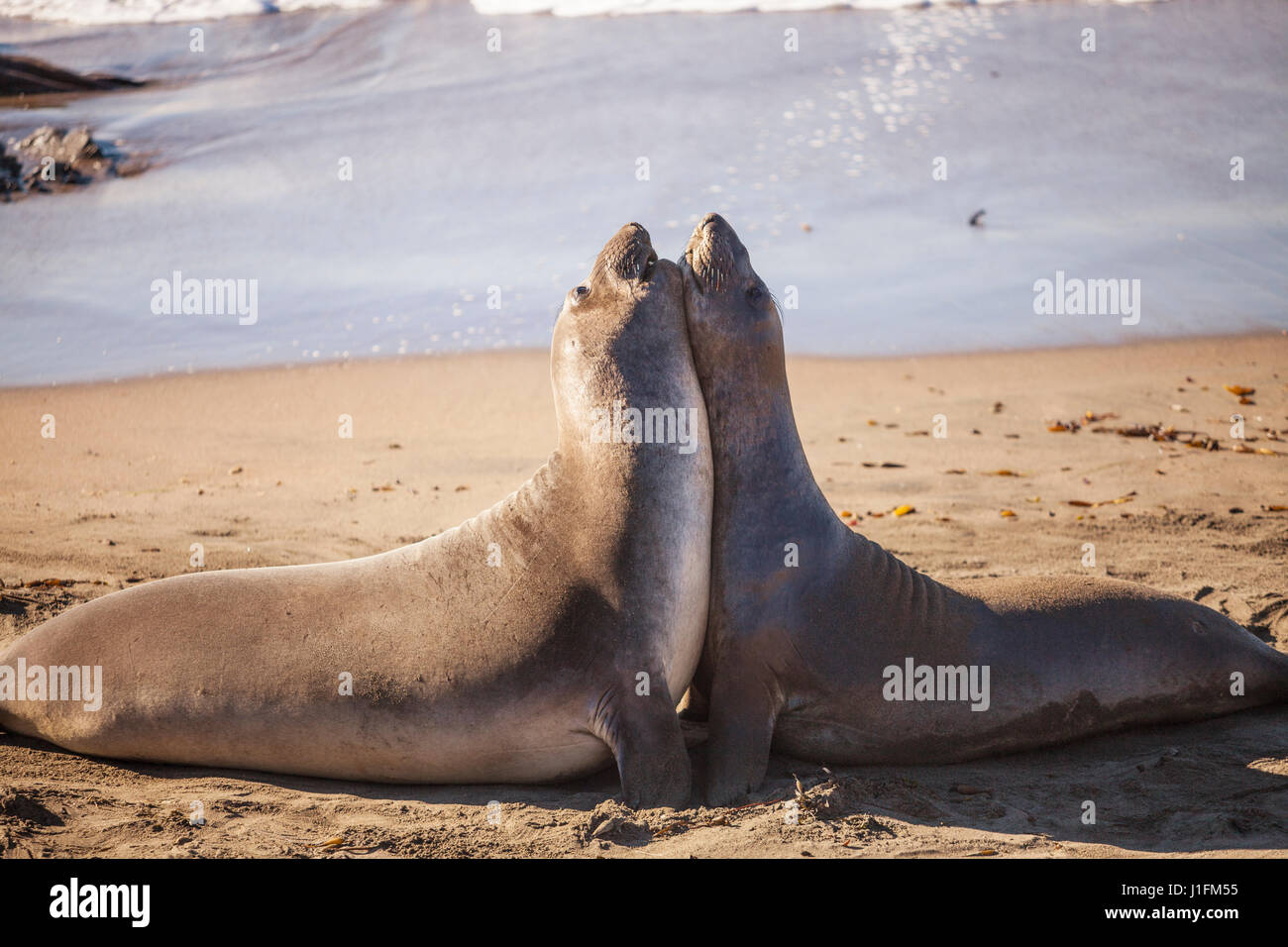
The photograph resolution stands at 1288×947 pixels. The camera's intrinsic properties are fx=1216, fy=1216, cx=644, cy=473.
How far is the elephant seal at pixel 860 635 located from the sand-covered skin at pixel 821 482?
158 millimetres

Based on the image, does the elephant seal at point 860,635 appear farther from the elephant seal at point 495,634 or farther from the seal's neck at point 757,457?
the elephant seal at point 495,634

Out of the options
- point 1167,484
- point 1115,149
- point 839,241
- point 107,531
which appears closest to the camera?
point 107,531

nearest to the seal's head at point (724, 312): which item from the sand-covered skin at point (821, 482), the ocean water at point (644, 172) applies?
the sand-covered skin at point (821, 482)

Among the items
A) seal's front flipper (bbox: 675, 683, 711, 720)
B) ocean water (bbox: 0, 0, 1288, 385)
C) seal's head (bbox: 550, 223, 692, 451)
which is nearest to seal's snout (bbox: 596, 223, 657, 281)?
seal's head (bbox: 550, 223, 692, 451)

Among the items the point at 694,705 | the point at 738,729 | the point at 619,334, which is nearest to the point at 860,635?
the point at 738,729

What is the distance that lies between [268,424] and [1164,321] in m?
8.71

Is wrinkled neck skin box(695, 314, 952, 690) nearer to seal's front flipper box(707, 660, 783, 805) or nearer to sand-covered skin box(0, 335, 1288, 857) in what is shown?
seal's front flipper box(707, 660, 783, 805)

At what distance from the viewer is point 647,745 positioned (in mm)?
4223

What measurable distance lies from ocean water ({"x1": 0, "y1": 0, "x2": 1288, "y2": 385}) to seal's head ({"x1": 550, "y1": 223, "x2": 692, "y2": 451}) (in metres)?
6.96

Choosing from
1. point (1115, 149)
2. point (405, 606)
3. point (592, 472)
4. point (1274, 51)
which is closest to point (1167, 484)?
point (592, 472)

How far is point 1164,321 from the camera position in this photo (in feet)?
40.2

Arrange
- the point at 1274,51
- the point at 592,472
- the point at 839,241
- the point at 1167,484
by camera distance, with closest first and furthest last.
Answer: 1. the point at 592,472
2. the point at 1167,484
3. the point at 839,241
4. the point at 1274,51

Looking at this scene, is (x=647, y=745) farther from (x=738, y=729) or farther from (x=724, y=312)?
(x=724, y=312)

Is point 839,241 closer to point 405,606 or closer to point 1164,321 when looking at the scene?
point 1164,321
